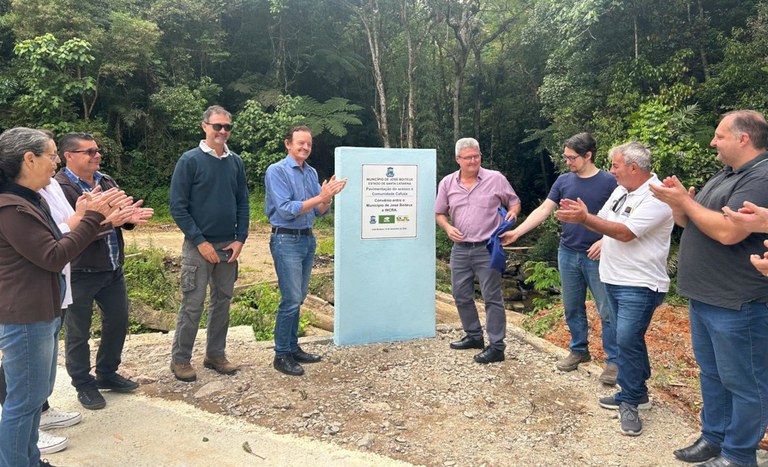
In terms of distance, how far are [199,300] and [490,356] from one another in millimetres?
2554

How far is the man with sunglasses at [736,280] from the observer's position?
2.71 meters

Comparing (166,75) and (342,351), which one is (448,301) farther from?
(166,75)

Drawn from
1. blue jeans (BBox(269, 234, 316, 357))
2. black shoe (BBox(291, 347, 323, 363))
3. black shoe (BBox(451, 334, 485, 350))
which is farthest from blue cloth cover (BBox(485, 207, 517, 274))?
black shoe (BBox(291, 347, 323, 363))

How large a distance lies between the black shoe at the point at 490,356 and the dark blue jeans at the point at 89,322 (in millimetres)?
2947

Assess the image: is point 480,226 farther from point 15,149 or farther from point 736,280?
point 15,149

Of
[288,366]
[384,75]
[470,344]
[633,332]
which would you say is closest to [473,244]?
[470,344]

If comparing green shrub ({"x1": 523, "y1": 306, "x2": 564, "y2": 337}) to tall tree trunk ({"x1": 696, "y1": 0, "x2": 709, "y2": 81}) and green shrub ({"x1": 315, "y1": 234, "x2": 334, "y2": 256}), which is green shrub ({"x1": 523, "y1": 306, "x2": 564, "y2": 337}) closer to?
green shrub ({"x1": 315, "y1": 234, "x2": 334, "y2": 256})

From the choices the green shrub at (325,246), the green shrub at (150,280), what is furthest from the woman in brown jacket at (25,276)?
the green shrub at (325,246)

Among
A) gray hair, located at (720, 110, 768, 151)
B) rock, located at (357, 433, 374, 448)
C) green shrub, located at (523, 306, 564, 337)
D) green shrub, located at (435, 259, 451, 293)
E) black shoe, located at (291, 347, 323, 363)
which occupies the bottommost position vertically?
green shrub, located at (435, 259, 451, 293)

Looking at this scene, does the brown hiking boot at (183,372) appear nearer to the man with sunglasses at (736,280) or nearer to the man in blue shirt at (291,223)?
the man in blue shirt at (291,223)

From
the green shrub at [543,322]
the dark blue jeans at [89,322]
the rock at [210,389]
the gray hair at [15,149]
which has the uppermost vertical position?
the gray hair at [15,149]

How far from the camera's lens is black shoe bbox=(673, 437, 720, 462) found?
308cm

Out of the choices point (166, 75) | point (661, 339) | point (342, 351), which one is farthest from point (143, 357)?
point (166, 75)

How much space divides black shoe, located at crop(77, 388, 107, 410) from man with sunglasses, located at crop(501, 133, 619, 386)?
3.43 metres
